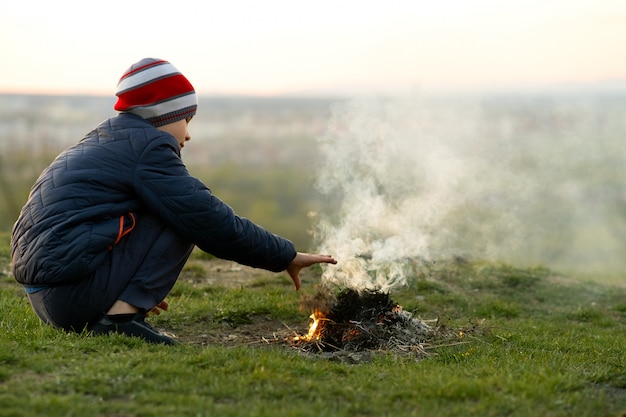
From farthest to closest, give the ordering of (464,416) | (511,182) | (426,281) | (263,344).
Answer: (511,182) → (426,281) → (263,344) → (464,416)

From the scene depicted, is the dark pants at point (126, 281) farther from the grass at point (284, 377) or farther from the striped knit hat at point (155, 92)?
the striped knit hat at point (155, 92)

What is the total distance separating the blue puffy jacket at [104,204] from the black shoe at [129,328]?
389 mm

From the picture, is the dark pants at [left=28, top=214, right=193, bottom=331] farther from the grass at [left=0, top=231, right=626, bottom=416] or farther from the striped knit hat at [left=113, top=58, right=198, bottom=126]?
the striped knit hat at [left=113, top=58, right=198, bottom=126]

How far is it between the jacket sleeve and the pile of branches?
107cm

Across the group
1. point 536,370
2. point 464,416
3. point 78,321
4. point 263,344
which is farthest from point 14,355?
point 536,370

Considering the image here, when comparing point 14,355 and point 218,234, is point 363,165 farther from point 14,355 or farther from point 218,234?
point 14,355

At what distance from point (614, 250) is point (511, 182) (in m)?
3.97

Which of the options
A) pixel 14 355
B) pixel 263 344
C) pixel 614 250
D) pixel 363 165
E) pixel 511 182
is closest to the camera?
pixel 14 355

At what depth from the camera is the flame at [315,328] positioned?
21.0 ft

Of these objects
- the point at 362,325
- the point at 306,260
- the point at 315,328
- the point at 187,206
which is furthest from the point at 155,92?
the point at 362,325

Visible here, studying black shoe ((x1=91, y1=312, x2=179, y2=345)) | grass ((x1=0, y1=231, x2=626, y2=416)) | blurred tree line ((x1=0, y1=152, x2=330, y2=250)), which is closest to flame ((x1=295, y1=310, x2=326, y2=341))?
grass ((x1=0, y1=231, x2=626, y2=416))

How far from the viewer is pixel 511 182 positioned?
1392 cm

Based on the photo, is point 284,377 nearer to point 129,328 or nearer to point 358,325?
point 129,328

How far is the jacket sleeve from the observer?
5.34m
